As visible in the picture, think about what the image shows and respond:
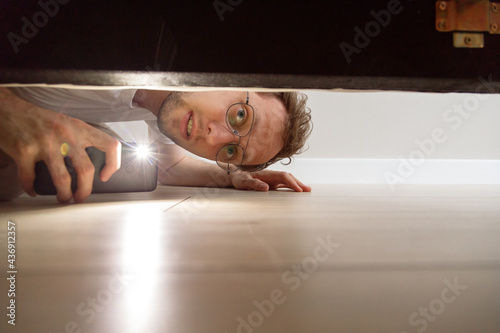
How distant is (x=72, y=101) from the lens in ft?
5.20

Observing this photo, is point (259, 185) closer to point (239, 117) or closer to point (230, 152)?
point (230, 152)

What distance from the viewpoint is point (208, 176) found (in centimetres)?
218

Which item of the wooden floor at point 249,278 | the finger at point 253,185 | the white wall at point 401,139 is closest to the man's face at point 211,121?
the finger at point 253,185

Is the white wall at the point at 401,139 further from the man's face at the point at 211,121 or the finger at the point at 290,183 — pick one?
the man's face at the point at 211,121

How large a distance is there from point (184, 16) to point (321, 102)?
3639mm

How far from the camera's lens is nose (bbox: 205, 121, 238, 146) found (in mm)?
1728

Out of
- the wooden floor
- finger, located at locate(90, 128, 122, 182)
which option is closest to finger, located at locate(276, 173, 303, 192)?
finger, located at locate(90, 128, 122, 182)

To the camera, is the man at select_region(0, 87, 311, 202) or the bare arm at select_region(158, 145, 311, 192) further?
the bare arm at select_region(158, 145, 311, 192)

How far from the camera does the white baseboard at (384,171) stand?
4051 millimetres

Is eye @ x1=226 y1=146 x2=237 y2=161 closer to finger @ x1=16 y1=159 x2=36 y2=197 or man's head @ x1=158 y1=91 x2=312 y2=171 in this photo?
man's head @ x1=158 y1=91 x2=312 y2=171

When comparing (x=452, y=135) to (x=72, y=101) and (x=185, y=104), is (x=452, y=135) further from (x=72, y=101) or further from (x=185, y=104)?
(x=72, y=101)

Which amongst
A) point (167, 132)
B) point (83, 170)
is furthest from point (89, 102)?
point (83, 170)

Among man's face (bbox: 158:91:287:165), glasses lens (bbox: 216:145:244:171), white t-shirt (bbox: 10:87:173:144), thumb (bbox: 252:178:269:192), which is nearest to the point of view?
white t-shirt (bbox: 10:87:173:144)

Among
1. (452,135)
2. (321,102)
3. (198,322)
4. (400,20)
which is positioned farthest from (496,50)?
(452,135)
